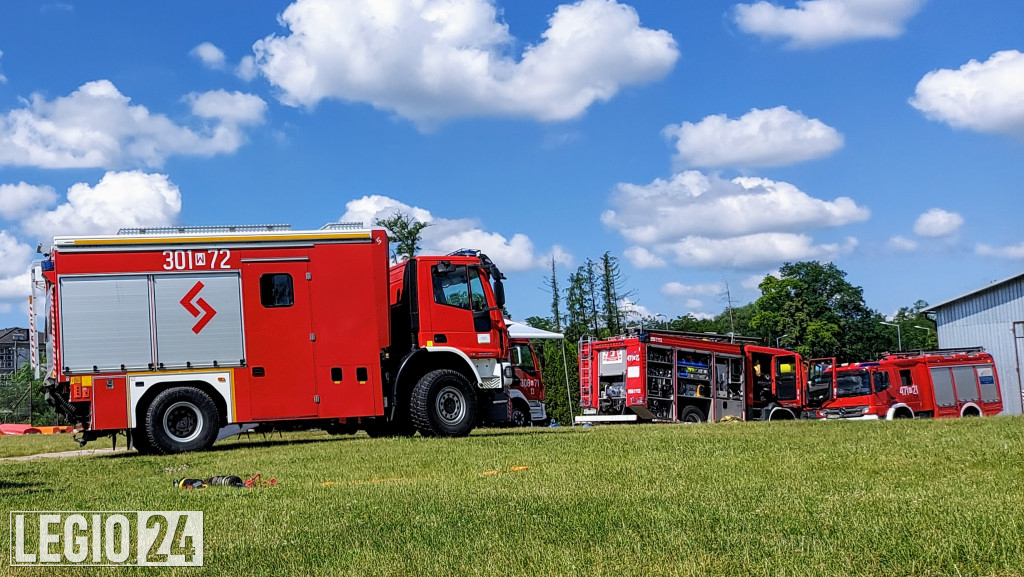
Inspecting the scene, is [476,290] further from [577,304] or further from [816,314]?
[816,314]

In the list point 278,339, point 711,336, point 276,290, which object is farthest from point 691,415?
point 276,290

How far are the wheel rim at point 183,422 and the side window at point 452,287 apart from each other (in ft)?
13.9

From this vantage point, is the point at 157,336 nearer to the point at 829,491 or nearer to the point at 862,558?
the point at 829,491

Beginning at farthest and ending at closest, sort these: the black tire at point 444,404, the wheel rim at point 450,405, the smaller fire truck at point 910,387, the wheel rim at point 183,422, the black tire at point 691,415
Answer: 1. the smaller fire truck at point 910,387
2. the black tire at point 691,415
3. the wheel rim at point 450,405
4. the black tire at point 444,404
5. the wheel rim at point 183,422

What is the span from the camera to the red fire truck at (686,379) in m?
25.8

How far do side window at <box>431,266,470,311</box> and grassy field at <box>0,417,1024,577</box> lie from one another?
16.0 ft

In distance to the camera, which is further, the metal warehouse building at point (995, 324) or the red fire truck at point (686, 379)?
the metal warehouse building at point (995, 324)

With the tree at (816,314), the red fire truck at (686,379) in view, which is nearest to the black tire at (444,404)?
the red fire truck at (686,379)

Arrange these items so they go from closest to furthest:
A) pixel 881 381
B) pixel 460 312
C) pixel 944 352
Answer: pixel 460 312, pixel 881 381, pixel 944 352

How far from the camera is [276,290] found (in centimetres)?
1590

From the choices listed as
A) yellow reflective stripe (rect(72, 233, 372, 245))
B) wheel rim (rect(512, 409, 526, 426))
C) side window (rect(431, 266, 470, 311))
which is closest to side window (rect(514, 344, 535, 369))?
wheel rim (rect(512, 409, 526, 426))

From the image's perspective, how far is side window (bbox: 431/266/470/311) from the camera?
16.8 meters

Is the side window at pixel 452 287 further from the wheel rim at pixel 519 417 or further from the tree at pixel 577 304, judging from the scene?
the tree at pixel 577 304
